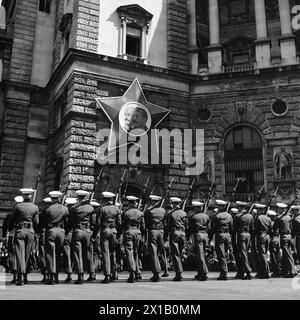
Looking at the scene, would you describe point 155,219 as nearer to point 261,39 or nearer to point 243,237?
point 243,237

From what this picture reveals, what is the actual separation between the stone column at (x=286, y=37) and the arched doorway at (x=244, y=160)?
14.5 ft

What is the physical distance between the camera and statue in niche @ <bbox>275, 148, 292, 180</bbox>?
21938 mm

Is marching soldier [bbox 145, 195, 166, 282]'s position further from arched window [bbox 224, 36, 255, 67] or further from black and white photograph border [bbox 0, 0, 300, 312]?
arched window [bbox 224, 36, 255, 67]

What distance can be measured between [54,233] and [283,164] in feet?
47.7

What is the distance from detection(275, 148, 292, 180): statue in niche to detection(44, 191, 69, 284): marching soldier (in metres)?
13.9

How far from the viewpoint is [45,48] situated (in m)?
26.8

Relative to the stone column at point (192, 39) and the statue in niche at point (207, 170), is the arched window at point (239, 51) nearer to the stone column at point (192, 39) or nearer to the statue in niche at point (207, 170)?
the stone column at point (192, 39)

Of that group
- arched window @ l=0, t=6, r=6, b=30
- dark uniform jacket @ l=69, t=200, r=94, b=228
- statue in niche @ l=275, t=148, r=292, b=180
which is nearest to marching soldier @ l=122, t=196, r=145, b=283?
dark uniform jacket @ l=69, t=200, r=94, b=228
